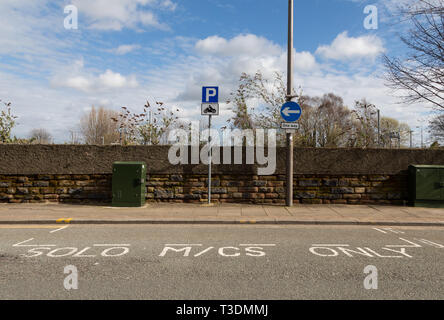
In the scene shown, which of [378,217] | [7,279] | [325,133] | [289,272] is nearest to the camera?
[7,279]

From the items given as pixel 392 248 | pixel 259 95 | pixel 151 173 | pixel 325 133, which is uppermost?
pixel 259 95

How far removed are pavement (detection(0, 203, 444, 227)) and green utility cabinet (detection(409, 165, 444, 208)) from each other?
34 centimetres

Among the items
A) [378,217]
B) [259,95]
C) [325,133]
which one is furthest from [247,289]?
[325,133]

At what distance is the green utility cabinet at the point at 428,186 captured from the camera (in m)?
9.82

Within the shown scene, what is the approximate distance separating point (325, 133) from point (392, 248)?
8.73 metres

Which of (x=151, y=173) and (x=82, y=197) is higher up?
(x=151, y=173)

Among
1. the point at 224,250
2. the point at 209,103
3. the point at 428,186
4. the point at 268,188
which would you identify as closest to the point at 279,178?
the point at 268,188

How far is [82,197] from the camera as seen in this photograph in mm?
10320

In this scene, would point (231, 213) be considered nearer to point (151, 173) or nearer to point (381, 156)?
point (151, 173)

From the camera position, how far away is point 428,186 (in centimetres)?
986

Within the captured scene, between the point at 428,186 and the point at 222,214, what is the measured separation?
6.17 m

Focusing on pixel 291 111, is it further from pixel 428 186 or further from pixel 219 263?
pixel 219 263

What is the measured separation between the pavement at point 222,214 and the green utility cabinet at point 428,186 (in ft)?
1.13

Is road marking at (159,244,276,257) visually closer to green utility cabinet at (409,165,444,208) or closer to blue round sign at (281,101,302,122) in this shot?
blue round sign at (281,101,302,122)
